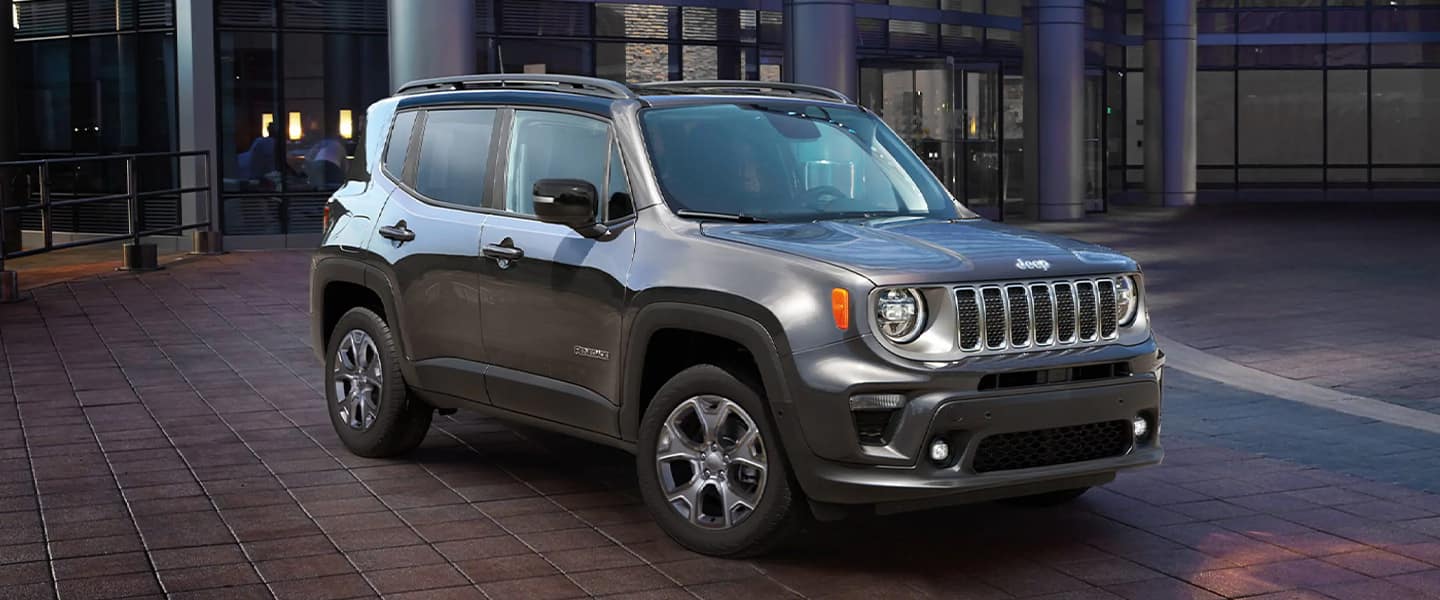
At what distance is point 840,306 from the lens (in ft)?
19.9

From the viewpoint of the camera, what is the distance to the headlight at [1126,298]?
6.64m

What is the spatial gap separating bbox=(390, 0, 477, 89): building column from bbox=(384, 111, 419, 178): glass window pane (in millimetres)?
9817

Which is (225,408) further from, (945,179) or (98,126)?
(945,179)

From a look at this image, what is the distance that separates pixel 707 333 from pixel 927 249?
2.79ft

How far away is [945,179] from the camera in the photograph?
92.8 feet

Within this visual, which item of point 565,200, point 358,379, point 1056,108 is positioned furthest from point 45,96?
point 565,200

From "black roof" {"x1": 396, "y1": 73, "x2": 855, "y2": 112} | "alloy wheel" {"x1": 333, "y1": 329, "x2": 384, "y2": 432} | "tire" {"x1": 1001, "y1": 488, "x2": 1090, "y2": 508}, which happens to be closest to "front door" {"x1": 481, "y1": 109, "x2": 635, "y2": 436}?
"black roof" {"x1": 396, "y1": 73, "x2": 855, "y2": 112}

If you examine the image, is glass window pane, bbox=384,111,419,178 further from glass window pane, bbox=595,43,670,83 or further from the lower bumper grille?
glass window pane, bbox=595,43,670,83

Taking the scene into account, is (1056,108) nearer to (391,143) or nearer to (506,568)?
(391,143)

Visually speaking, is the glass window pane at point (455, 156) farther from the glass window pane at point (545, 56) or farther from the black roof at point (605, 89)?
the glass window pane at point (545, 56)

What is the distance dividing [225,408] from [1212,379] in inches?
235

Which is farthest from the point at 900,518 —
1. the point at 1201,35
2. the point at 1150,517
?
the point at 1201,35

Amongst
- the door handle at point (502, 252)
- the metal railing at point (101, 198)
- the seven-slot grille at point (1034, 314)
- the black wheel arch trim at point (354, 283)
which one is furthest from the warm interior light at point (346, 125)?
the seven-slot grille at point (1034, 314)

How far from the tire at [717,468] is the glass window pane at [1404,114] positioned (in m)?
38.9
